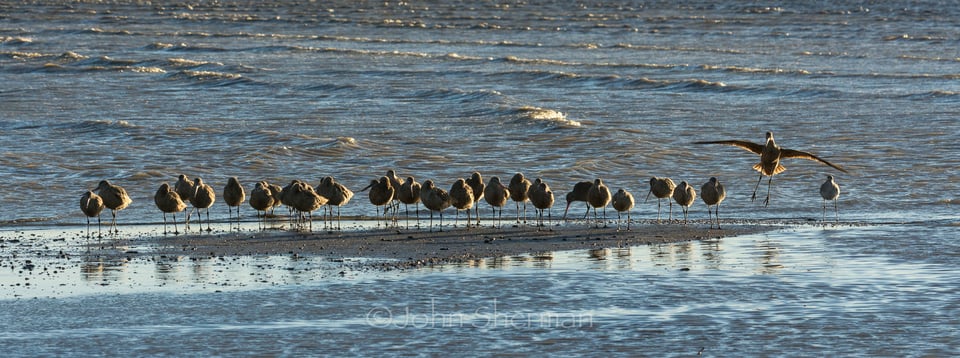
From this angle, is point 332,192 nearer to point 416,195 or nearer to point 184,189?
point 416,195

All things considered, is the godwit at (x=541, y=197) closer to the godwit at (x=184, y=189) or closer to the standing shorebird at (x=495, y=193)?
the standing shorebird at (x=495, y=193)

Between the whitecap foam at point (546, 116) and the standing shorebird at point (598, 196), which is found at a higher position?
the whitecap foam at point (546, 116)

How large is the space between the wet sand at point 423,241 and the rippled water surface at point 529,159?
2.00 ft

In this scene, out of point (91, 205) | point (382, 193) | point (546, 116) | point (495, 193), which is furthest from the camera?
point (546, 116)

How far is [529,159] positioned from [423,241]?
396 inches

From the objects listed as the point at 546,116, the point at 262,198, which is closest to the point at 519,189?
the point at 262,198

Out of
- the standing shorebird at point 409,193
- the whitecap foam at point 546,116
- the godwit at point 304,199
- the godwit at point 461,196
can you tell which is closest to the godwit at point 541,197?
the godwit at point 461,196

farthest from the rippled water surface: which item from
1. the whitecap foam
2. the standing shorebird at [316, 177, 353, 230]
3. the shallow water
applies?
the standing shorebird at [316, 177, 353, 230]

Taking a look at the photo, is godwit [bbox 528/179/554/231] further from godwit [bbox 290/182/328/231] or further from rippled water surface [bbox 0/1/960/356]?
godwit [bbox 290/182/328/231]

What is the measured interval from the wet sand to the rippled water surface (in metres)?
0.61

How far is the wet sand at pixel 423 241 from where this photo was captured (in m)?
15.4

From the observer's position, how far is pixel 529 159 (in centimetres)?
2630

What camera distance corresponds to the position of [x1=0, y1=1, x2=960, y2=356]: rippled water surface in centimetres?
1170

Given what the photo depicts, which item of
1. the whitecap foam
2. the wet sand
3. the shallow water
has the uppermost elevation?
the whitecap foam
